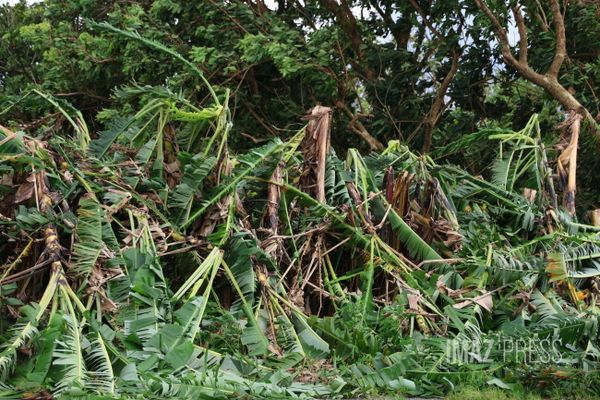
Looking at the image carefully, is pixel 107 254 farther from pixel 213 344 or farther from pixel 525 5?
pixel 525 5

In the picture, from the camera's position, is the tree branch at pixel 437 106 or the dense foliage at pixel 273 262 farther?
the tree branch at pixel 437 106

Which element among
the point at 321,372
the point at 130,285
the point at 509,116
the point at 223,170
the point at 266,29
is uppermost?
the point at 266,29

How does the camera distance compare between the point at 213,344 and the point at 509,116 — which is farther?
the point at 509,116

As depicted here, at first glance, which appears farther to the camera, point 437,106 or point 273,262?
point 437,106

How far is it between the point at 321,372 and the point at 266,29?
27.1 feet

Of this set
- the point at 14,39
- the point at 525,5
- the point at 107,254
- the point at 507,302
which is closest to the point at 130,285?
the point at 107,254

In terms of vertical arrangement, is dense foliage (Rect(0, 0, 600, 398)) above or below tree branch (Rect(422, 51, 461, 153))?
below

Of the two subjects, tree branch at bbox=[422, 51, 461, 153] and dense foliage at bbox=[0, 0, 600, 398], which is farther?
tree branch at bbox=[422, 51, 461, 153]

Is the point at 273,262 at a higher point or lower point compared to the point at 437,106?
lower

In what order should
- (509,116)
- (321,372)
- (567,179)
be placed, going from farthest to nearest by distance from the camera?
(509,116) → (567,179) → (321,372)

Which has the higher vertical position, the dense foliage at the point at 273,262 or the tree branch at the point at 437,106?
the tree branch at the point at 437,106

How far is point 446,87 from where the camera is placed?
12266mm

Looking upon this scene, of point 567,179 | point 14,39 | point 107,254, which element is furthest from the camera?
point 14,39

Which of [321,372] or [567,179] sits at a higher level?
[567,179]
